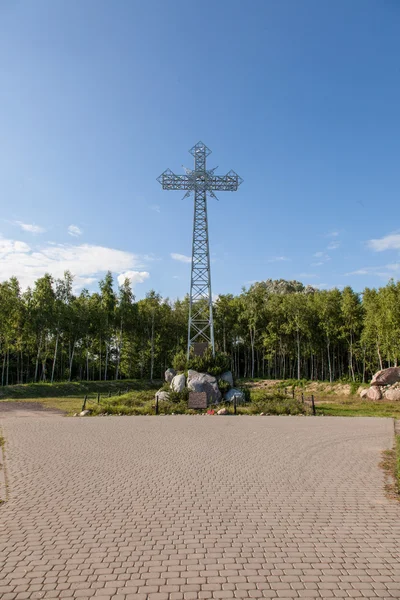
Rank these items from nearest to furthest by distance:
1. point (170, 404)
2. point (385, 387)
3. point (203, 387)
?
point (170, 404)
point (203, 387)
point (385, 387)

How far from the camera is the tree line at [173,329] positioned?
1474 inches

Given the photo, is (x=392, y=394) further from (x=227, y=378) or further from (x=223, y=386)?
(x=223, y=386)

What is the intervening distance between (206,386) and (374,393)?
12731 mm

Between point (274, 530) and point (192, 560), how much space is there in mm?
1503

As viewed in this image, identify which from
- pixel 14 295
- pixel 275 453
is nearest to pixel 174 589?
pixel 275 453

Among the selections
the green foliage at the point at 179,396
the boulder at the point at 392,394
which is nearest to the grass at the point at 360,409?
the boulder at the point at 392,394

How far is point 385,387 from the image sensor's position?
27812 millimetres

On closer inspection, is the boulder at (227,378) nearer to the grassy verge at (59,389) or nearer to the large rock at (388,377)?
the large rock at (388,377)

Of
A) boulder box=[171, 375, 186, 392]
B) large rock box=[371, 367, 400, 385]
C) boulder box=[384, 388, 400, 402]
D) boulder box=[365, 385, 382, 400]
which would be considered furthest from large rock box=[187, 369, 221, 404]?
large rock box=[371, 367, 400, 385]

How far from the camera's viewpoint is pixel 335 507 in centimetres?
649

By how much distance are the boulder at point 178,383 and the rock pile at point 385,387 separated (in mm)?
13633

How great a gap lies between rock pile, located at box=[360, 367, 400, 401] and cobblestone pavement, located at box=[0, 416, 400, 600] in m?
16.8

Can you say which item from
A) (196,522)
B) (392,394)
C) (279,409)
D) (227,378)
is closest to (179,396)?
(227,378)

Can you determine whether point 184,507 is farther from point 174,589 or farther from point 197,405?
point 197,405
